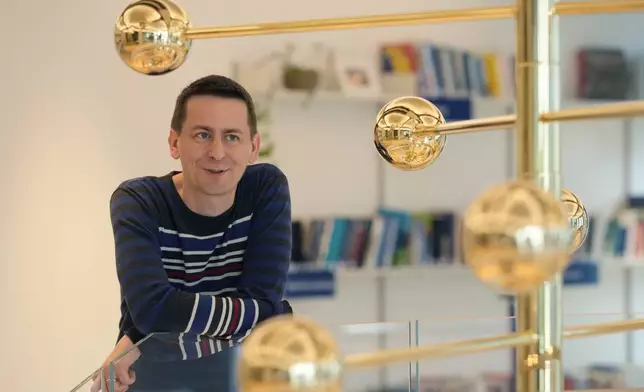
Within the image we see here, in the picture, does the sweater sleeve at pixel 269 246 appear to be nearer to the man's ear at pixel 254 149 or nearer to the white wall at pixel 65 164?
the man's ear at pixel 254 149

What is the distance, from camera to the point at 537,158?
1.70ft

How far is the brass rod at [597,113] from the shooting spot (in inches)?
19.8

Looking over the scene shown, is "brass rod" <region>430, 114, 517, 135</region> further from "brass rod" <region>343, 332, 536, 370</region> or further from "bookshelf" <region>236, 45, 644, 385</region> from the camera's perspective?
"bookshelf" <region>236, 45, 644, 385</region>

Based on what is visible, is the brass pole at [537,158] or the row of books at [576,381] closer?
the brass pole at [537,158]

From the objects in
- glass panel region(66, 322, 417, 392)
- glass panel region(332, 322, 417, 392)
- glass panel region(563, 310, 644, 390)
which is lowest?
glass panel region(563, 310, 644, 390)

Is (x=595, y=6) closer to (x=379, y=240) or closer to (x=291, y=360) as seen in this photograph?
(x=291, y=360)

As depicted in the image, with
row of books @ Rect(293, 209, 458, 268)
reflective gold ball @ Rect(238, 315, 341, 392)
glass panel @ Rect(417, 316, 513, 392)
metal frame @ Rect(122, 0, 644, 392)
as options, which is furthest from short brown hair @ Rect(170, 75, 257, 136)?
row of books @ Rect(293, 209, 458, 268)

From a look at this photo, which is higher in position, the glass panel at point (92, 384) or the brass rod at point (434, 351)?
the brass rod at point (434, 351)

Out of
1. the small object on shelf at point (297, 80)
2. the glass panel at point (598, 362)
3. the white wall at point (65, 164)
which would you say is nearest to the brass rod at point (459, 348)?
the glass panel at point (598, 362)

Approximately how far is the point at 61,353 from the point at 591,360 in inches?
80.9

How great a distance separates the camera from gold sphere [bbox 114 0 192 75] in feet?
2.95

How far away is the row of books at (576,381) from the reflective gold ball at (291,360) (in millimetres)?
565

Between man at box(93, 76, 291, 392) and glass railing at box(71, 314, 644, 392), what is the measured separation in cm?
18

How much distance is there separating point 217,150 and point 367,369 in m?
0.70
